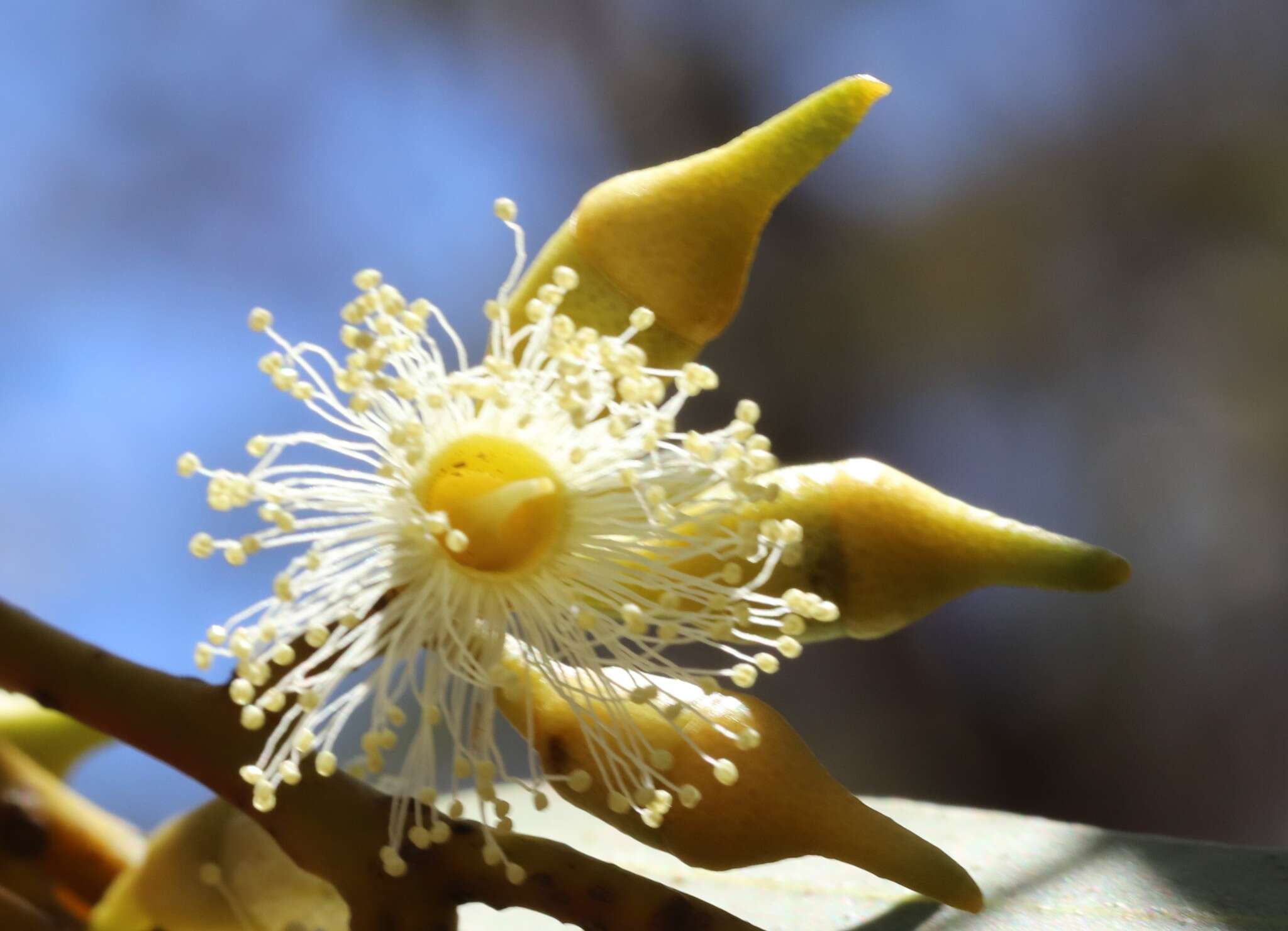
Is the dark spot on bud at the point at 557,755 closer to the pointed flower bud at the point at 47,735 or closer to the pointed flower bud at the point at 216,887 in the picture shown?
the pointed flower bud at the point at 216,887

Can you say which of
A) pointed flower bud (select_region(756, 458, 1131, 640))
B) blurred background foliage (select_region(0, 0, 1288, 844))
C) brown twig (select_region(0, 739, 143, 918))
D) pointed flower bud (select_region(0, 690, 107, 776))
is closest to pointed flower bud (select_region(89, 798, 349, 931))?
brown twig (select_region(0, 739, 143, 918))

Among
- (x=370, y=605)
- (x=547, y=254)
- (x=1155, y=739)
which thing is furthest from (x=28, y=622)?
(x=1155, y=739)

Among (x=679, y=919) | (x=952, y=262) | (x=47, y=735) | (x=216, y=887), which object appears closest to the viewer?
(x=679, y=919)

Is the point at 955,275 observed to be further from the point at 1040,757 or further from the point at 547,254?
the point at 547,254

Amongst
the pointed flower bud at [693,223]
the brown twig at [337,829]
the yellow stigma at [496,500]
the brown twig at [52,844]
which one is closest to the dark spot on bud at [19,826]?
the brown twig at [52,844]

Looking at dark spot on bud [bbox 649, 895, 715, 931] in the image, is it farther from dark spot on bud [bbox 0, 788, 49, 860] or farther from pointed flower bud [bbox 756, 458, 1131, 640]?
dark spot on bud [bbox 0, 788, 49, 860]

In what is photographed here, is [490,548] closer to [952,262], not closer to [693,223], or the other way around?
[693,223]

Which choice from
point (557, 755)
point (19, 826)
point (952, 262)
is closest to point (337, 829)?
point (557, 755)
